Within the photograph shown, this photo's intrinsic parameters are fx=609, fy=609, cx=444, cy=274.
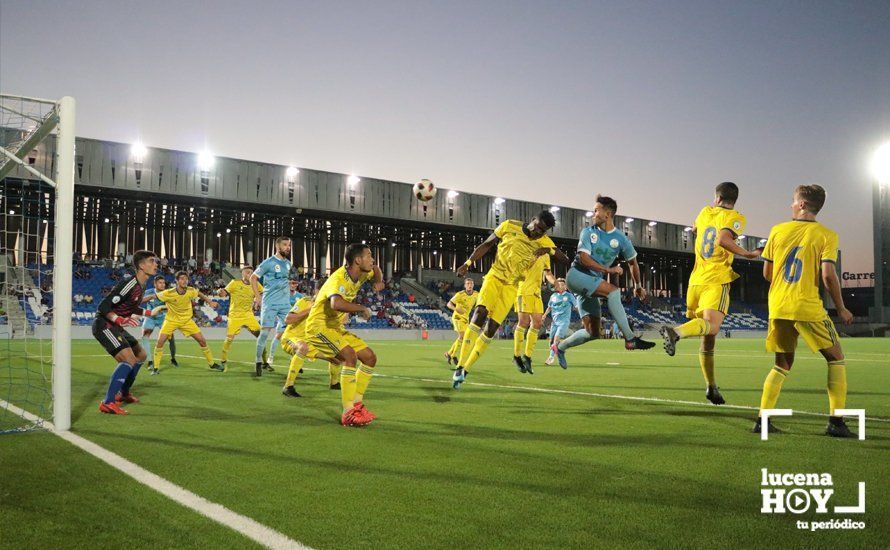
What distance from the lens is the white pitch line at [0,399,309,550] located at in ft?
9.55

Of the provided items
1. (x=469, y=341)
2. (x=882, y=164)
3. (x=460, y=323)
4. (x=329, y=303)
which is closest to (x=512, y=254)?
(x=469, y=341)

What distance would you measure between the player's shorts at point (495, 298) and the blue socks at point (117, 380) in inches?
186

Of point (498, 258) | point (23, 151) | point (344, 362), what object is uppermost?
point (23, 151)

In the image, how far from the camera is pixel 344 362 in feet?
21.5

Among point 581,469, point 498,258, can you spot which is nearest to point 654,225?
point 498,258

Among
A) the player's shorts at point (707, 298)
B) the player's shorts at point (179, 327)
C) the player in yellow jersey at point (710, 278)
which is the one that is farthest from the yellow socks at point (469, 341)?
the player's shorts at point (179, 327)

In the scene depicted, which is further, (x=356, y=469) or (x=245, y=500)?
(x=356, y=469)

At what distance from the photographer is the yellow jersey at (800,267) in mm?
5457

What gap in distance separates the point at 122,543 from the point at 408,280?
171 feet

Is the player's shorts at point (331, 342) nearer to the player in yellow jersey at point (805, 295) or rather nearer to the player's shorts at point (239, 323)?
the player in yellow jersey at point (805, 295)

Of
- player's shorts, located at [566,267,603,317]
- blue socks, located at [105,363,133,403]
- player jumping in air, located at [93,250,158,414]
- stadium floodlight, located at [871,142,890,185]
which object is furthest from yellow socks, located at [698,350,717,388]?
stadium floodlight, located at [871,142,890,185]

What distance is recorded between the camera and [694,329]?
276 inches

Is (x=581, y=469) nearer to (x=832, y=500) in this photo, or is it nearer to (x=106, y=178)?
(x=832, y=500)

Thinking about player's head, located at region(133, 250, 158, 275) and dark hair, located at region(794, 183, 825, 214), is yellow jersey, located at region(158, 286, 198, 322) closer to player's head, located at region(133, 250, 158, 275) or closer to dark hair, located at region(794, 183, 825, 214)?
player's head, located at region(133, 250, 158, 275)
